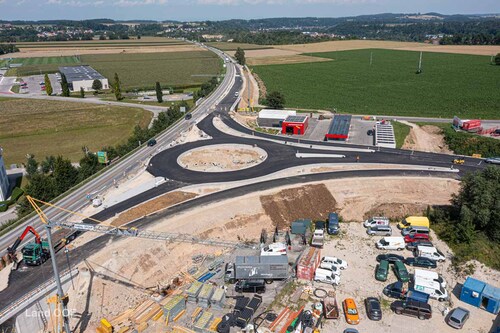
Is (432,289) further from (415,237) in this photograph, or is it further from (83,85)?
(83,85)

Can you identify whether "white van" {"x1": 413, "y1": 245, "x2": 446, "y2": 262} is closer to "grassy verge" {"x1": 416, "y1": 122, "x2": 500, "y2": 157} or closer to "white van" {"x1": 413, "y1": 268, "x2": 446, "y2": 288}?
"white van" {"x1": 413, "y1": 268, "x2": 446, "y2": 288}

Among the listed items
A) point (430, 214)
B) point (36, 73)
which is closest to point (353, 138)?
point (430, 214)

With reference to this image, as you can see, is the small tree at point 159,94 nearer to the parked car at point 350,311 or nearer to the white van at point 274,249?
the white van at point 274,249

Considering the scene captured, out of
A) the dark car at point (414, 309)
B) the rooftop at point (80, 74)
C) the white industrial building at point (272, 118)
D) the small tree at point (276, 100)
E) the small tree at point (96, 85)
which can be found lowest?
the dark car at point (414, 309)

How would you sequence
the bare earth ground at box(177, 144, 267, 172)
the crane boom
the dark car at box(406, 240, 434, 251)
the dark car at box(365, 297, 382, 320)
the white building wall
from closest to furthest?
the dark car at box(365, 297, 382, 320) → the crane boom → the dark car at box(406, 240, 434, 251) → the bare earth ground at box(177, 144, 267, 172) → the white building wall

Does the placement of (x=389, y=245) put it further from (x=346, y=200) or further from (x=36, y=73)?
(x=36, y=73)

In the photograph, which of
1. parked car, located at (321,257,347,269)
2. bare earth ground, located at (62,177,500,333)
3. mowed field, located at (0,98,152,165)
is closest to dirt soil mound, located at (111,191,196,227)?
bare earth ground, located at (62,177,500,333)

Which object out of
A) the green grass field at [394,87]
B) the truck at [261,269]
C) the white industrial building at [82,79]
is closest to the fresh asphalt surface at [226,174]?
the truck at [261,269]
